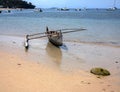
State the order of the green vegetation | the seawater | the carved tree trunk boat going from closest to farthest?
the carved tree trunk boat → the seawater → the green vegetation

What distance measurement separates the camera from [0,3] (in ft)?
481

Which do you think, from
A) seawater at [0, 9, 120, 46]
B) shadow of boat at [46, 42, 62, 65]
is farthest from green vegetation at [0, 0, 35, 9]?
shadow of boat at [46, 42, 62, 65]

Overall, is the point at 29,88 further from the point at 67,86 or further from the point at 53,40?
the point at 53,40

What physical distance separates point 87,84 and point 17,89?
2.29 m

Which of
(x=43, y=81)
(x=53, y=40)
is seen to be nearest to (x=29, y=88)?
(x=43, y=81)

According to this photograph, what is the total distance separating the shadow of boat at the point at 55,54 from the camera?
1248 cm

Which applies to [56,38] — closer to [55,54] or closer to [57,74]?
[55,54]

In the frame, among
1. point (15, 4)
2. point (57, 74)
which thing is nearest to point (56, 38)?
point (57, 74)

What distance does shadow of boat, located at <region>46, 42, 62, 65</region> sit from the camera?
12477 millimetres

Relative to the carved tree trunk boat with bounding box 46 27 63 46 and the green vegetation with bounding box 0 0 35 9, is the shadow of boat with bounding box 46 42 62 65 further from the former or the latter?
the green vegetation with bounding box 0 0 35 9

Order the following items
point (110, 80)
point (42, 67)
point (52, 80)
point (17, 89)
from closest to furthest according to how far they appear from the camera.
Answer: point (17, 89) → point (52, 80) → point (110, 80) → point (42, 67)

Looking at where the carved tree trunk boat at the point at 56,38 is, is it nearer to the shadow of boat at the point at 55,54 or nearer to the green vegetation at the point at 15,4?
the shadow of boat at the point at 55,54

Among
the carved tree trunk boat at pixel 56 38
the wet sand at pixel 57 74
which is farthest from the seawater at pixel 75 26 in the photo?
the wet sand at pixel 57 74

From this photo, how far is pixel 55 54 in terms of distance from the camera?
47.0ft
